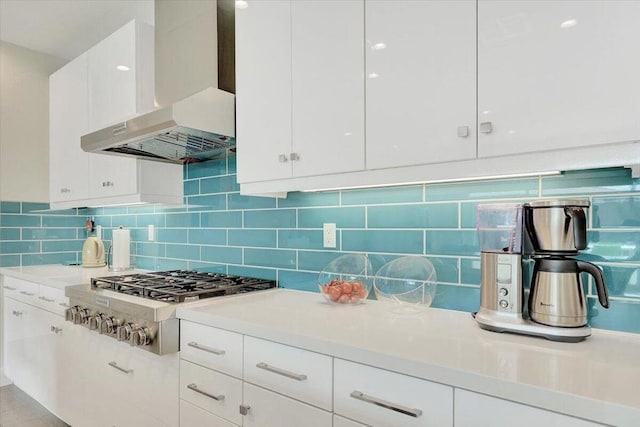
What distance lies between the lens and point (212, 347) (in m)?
1.45

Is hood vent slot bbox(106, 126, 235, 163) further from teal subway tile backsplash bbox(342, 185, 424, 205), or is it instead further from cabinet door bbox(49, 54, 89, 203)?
cabinet door bbox(49, 54, 89, 203)

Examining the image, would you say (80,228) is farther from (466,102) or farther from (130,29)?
(466,102)

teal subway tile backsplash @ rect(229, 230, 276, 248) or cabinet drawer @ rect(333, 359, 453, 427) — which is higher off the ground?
teal subway tile backsplash @ rect(229, 230, 276, 248)

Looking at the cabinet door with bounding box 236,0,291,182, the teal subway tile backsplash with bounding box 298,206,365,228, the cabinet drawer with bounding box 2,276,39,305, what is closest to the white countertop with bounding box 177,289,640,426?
the teal subway tile backsplash with bounding box 298,206,365,228

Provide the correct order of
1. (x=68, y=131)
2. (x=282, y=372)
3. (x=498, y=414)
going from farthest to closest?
(x=68, y=131), (x=282, y=372), (x=498, y=414)

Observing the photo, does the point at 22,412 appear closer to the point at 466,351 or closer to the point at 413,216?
the point at 413,216

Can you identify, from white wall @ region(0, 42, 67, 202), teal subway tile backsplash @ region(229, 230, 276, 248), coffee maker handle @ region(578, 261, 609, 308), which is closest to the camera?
coffee maker handle @ region(578, 261, 609, 308)

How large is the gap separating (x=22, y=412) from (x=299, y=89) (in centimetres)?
296

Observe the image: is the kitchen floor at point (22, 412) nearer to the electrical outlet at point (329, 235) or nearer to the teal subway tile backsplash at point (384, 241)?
the electrical outlet at point (329, 235)

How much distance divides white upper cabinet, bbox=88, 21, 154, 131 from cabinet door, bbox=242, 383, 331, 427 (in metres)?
1.80

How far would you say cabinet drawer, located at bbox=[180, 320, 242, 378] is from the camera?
137 cm

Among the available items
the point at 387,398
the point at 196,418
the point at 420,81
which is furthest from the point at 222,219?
the point at 387,398

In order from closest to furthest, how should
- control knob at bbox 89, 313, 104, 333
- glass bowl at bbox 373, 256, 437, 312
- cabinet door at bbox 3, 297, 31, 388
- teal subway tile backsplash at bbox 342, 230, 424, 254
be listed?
1. glass bowl at bbox 373, 256, 437, 312
2. teal subway tile backsplash at bbox 342, 230, 424, 254
3. control knob at bbox 89, 313, 104, 333
4. cabinet door at bbox 3, 297, 31, 388

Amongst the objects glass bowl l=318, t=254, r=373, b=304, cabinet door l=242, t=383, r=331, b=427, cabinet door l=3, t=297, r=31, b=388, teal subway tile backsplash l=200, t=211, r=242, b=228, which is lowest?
cabinet door l=3, t=297, r=31, b=388
